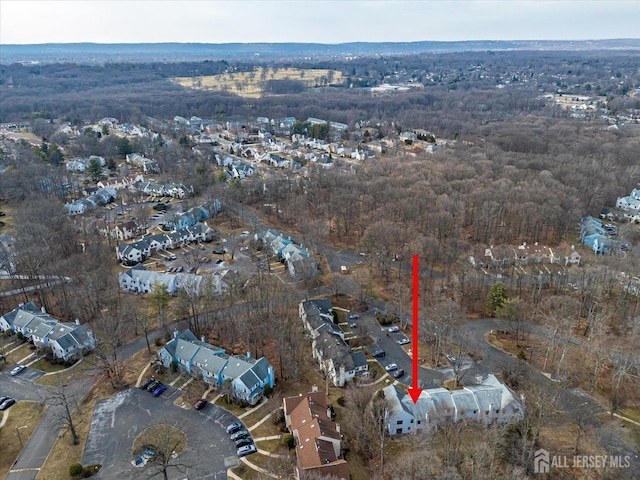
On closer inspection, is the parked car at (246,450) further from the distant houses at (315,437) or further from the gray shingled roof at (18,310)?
the gray shingled roof at (18,310)

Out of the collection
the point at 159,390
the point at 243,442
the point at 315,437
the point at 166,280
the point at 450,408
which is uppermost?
the point at 166,280

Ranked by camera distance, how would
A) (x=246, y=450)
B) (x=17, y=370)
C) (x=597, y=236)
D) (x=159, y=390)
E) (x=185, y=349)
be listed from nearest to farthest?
1. (x=246, y=450)
2. (x=159, y=390)
3. (x=185, y=349)
4. (x=17, y=370)
5. (x=597, y=236)

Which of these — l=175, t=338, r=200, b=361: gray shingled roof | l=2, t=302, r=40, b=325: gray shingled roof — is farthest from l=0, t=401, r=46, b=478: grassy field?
l=2, t=302, r=40, b=325: gray shingled roof

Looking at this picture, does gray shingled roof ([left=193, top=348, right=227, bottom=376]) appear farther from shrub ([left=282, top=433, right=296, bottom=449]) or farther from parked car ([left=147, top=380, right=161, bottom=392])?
shrub ([left=282, top=433, right=296, bottom=449])

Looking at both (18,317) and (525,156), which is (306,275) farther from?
(525,156)

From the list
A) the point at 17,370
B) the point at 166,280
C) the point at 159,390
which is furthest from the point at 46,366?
the point at 166,280

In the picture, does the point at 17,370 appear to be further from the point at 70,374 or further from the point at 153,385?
the point at 153,385

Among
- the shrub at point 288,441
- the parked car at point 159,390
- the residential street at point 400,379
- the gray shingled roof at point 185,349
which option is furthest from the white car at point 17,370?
the shrub at point 288,441
